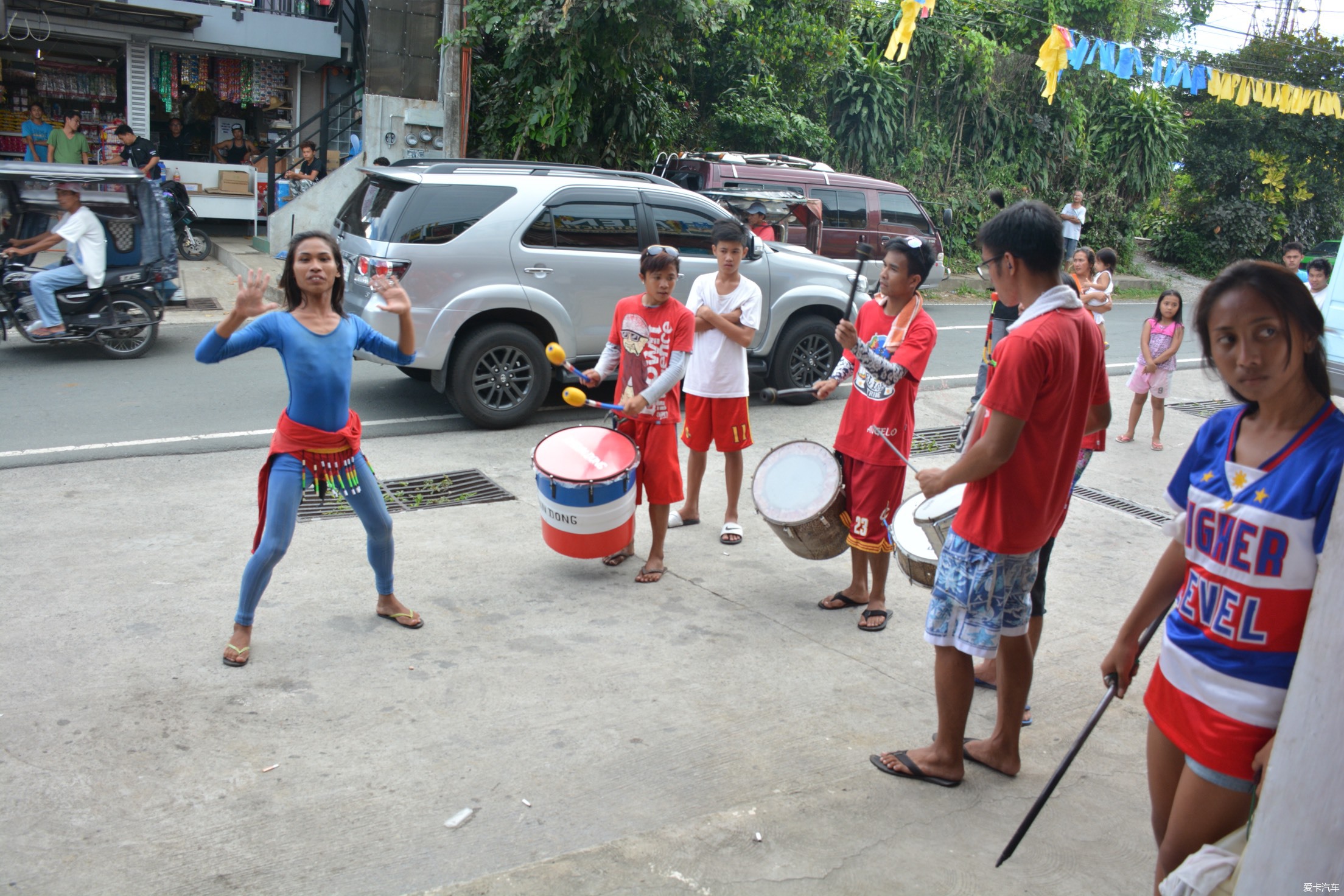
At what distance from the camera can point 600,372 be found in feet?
17.4

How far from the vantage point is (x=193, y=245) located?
15648 millimetres

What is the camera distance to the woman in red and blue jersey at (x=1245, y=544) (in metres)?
2.23

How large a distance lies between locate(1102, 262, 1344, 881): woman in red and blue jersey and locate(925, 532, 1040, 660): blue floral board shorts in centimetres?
81

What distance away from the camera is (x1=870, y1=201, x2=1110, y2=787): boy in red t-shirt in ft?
10.3

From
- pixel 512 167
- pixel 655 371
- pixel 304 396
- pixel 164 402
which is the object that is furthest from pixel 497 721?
pixel 164 402

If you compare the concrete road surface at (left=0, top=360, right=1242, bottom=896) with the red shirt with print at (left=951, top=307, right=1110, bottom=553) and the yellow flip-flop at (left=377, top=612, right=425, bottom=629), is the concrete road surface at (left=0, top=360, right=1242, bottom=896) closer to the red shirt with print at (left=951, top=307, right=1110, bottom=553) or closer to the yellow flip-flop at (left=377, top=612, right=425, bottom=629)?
the yellow flip-flop at (left=377, top=612, right=425, bottom=629)

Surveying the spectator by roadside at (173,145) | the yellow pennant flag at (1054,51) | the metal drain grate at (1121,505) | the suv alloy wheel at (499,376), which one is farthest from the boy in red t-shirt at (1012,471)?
the spectator by roadside at (173,145)

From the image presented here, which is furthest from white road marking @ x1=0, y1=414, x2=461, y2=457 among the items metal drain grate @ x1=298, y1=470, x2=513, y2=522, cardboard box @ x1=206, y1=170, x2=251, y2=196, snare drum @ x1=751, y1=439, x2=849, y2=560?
cardboard box @ x1=206, y1=170, x2=251, y2=196

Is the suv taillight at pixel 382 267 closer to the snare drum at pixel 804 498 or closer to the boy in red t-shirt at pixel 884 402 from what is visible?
the snare drum at pixel 804 498

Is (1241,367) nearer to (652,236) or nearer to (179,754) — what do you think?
(179,754)

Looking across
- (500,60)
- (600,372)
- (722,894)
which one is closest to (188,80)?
(500,60)

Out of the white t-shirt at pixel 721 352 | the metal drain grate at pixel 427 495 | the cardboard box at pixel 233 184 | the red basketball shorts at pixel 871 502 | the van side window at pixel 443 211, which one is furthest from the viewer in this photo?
the cardboard box at pixel 233 184

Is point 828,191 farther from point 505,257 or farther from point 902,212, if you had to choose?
point 505,257

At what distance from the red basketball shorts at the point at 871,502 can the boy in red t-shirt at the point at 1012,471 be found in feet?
4.11
